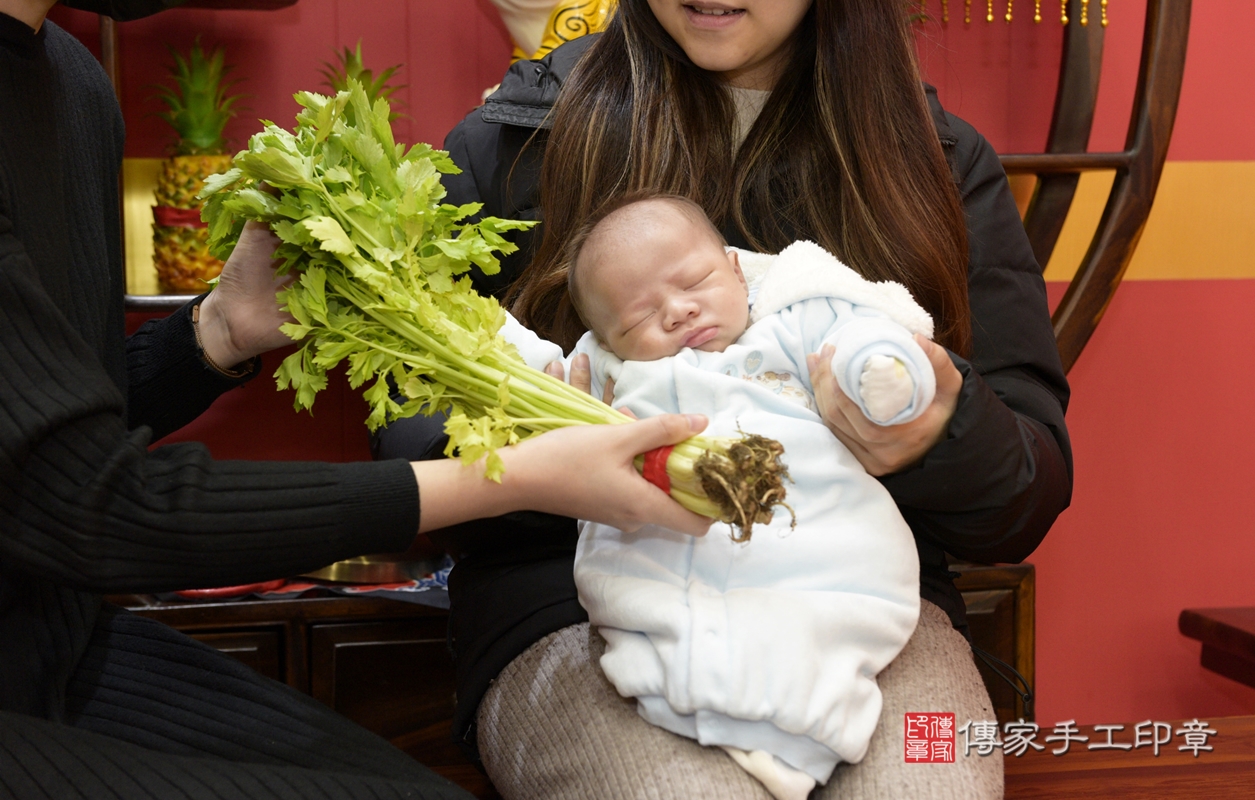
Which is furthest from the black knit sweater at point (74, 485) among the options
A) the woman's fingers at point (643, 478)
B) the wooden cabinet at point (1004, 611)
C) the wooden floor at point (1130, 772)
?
the wooden cabinet at point (1004, 611)

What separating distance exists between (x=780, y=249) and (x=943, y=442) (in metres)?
0.46

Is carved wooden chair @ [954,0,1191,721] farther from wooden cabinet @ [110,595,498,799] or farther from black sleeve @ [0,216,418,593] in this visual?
black sleeve @ [0,216,418,593]

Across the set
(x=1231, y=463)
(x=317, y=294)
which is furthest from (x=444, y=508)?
(x=1231, y=463)

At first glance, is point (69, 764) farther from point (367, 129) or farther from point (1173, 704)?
point (1173, 704)

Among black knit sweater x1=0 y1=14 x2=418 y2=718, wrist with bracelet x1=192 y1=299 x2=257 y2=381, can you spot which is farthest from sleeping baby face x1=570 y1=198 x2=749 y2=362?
wrist with bracelet x1=192 y1=299 x2=257 y2=381

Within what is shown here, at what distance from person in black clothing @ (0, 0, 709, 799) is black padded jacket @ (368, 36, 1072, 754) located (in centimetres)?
23

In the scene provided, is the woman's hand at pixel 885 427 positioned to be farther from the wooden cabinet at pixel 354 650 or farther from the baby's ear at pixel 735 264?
the wooden cabinet at pixel 354 650

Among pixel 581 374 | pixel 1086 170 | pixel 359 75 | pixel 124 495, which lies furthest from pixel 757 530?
pixel 1086 170

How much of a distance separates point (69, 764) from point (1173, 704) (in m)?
3.01

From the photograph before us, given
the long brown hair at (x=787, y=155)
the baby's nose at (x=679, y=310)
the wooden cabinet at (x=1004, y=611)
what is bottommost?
the wooden cabinet at (x=1004, y=611)

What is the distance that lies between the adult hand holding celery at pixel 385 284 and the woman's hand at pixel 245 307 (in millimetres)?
139

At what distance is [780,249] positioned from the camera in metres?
1.61

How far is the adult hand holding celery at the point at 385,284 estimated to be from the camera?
3.95 ft

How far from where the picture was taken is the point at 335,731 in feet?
4.28
